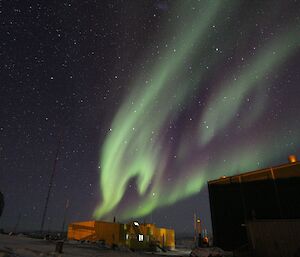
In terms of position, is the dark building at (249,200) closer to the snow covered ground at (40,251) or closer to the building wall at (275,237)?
the building wall at (275,237)

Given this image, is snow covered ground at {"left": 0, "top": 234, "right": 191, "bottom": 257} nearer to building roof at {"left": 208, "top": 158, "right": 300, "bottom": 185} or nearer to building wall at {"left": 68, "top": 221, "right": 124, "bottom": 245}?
building roof at {"left": 208, "top": 158, "right": 300, "bottom": 185}

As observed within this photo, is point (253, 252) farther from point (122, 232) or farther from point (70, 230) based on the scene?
point (70, 230)

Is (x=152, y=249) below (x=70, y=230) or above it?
below

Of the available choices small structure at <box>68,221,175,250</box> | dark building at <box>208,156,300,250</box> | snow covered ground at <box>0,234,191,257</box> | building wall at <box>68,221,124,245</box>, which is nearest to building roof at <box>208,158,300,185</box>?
dark building at <box>208,156,300,250</box>

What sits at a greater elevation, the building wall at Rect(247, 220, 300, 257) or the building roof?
the building roof

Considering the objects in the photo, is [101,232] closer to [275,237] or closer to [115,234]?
[115,234]

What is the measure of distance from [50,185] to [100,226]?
47.6 feet

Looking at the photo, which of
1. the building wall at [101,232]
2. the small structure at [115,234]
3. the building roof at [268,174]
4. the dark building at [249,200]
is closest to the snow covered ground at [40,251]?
the dark building at [249,200]

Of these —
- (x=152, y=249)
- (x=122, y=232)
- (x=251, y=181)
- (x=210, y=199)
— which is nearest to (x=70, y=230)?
(x=122, y=232)

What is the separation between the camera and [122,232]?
43.1 metres

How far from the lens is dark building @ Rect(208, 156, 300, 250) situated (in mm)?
22984

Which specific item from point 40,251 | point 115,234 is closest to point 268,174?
Answer: point 40,251

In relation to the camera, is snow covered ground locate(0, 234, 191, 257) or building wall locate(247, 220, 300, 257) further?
building wall locate(247, 220, 300, 257)

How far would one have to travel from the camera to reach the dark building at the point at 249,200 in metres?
23.0
